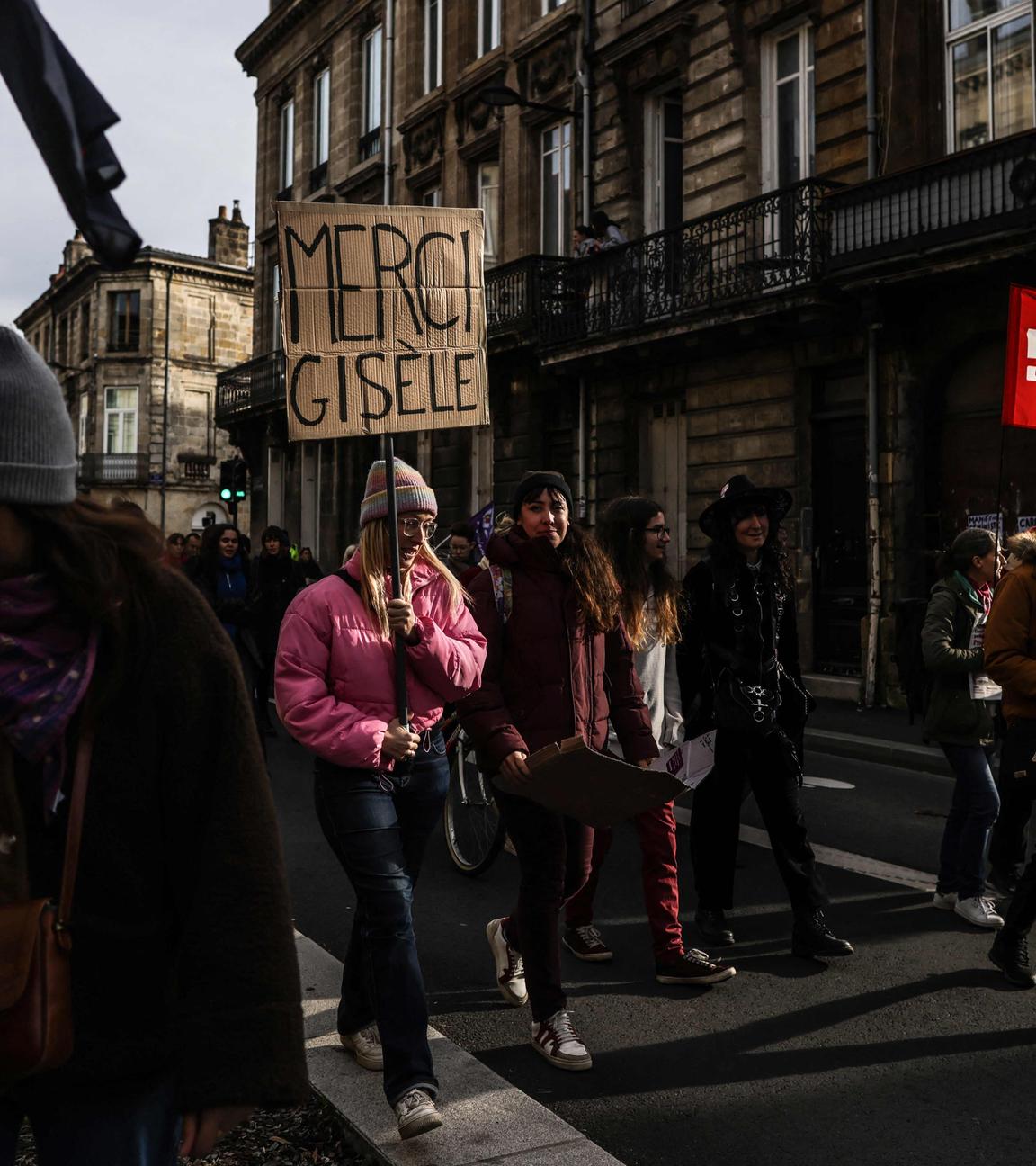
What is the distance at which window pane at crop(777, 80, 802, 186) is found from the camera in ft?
54.3

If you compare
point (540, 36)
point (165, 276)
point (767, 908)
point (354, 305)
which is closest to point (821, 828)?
point (767, 908)

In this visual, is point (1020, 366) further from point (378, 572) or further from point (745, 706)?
point (378, 572)

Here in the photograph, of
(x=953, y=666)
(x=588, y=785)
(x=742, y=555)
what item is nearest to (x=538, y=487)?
(x=588, y=785)

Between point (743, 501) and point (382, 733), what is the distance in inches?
84.6

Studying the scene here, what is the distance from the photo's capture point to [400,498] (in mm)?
3840

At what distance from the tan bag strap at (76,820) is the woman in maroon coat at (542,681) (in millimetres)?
2363

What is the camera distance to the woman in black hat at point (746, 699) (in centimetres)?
493

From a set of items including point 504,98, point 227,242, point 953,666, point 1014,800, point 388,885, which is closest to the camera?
point 388,885

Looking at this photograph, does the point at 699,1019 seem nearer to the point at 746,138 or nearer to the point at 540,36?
the point at 746,138

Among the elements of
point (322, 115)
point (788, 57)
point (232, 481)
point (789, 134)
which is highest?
point (322, 115)

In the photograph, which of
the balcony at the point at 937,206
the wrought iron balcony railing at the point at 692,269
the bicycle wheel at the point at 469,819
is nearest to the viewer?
the bicycle wheel at the point at 469,819

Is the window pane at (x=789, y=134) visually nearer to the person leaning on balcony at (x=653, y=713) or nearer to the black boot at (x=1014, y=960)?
the person leaning on balcony at (x=653, y=713)

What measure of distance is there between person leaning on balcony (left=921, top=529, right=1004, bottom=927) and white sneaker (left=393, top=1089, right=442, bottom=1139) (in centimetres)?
303

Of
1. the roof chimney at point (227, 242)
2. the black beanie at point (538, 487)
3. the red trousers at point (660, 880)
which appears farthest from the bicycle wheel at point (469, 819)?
the roof chimney at point (227, 242)
